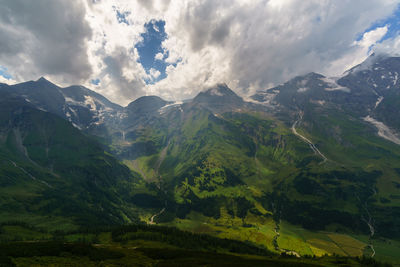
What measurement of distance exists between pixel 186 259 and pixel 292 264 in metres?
74.3

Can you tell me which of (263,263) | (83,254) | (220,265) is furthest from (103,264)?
(263,263)

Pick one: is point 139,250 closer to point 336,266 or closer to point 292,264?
point 292,264

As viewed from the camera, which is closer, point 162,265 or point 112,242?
point 162,265

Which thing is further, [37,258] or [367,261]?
[367,261]

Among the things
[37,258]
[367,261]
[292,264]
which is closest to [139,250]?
[37,258]

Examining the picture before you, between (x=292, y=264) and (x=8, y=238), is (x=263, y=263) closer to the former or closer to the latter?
(x=292, y=264)

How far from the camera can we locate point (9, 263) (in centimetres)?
11325

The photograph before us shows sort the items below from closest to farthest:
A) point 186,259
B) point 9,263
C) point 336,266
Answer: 1. point 9,263
2. point 186,259
3. point 336,266

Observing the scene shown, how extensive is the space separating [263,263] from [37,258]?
14189cm

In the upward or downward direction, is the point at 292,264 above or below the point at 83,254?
below

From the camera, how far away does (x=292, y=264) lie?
150 meters

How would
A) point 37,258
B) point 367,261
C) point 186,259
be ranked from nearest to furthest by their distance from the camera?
point 37,258 < point 186,259 < point 367,261

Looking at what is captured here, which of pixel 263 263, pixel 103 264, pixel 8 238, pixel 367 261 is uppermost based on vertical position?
pixel 8 238

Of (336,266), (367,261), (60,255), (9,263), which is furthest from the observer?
(367,261)
